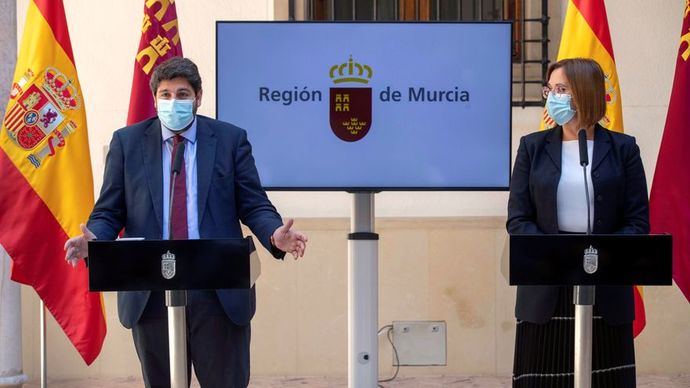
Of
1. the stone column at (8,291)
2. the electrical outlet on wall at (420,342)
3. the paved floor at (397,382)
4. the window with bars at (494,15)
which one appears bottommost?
the paved floor at (397,382)

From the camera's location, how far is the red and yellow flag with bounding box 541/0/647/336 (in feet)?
18.9

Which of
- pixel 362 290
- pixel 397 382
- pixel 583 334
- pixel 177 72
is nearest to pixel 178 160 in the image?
pixel 177 72

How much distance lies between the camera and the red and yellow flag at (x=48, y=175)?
555cm

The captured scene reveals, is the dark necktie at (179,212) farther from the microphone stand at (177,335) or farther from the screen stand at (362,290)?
the screen stand at (362,290)

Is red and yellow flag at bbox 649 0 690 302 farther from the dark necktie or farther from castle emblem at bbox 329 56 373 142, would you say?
the dark necktie

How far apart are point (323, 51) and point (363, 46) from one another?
190 millimetres

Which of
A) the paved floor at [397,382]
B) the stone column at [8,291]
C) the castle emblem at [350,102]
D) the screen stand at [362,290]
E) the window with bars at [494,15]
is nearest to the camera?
the castle emblem at [350,102]

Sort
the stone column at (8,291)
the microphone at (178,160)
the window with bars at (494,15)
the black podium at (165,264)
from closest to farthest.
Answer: the black podium at (165,264)
the microphone at (178,160)
the stone column at (8,291)
the window with bars at (494,15)

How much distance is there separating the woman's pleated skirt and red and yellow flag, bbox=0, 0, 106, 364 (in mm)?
2863

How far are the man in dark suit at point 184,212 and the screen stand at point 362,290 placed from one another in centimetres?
134

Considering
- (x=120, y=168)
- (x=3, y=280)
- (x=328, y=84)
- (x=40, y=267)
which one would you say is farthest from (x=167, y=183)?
(x=3, y=280)

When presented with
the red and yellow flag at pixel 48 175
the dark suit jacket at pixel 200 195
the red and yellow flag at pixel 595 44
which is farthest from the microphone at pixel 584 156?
the red and yellow flag at pixel 48 175

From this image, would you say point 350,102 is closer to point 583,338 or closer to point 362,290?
point 362,290

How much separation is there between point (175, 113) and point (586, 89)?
149cm
